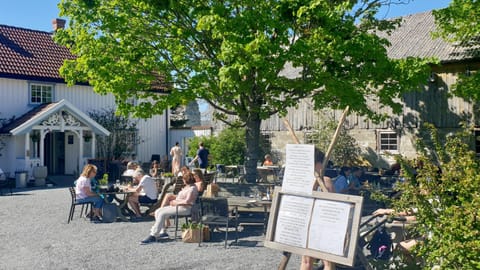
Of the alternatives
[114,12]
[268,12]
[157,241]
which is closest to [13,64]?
[114,12]

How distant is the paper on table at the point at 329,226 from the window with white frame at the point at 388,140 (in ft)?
65.7

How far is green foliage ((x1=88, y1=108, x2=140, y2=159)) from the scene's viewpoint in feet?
89.2

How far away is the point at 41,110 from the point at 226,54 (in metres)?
14.6

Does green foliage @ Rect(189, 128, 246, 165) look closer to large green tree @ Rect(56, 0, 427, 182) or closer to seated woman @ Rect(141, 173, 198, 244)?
large green tree @ Rect(56, 0, 427, 182)

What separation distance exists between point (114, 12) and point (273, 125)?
53.4ft

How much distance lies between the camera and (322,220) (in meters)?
5.04

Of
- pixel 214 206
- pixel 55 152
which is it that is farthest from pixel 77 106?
pixel 214 206

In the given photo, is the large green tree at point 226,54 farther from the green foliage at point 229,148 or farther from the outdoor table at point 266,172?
the green foliage at point 229,148

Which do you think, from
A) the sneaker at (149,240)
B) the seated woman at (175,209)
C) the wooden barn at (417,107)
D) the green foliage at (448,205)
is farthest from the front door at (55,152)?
the green foliage at (448,205)

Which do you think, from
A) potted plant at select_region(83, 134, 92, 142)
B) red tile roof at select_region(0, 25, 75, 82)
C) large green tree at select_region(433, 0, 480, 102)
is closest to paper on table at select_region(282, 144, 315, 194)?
large green tree at select_region(433, 0, 480, 102)

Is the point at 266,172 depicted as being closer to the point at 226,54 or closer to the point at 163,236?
the point at 226,54

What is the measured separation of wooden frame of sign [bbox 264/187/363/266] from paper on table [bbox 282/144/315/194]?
0.24ft

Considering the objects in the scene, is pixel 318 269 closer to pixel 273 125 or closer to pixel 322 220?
pixel 322 220

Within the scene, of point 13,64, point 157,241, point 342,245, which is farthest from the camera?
point 13,64
